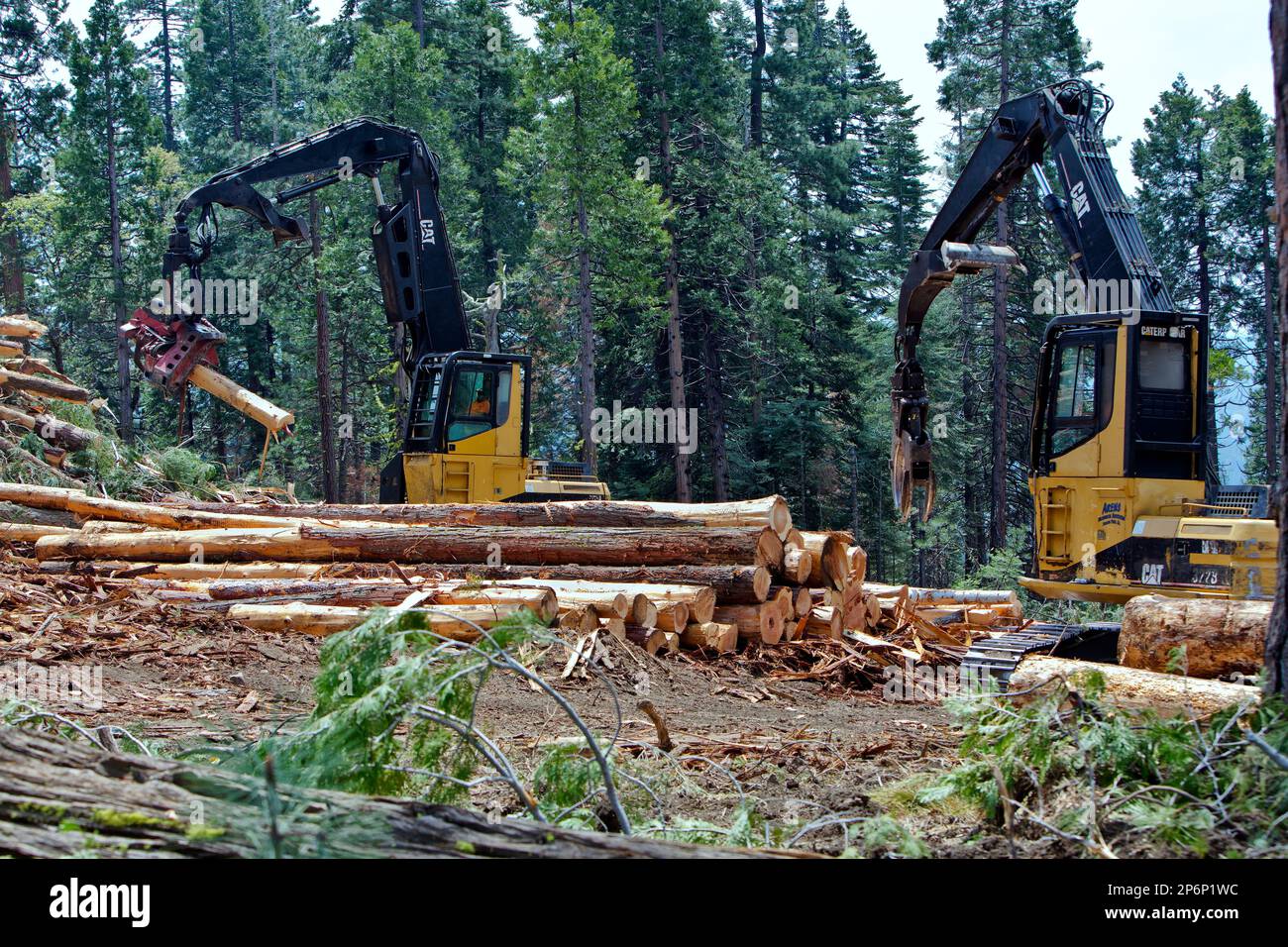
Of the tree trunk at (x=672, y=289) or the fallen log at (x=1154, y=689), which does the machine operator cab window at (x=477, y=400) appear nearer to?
the fallen log at (x=1154, y=689)

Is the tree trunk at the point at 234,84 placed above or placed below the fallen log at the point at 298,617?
above

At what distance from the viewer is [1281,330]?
416 cm

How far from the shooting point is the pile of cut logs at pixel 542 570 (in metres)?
10.0

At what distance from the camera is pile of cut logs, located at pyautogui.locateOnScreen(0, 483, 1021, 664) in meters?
10.0

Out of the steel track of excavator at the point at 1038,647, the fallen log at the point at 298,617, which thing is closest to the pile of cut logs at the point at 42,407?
the fallen log at the point at 298,617

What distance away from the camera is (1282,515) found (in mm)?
4066

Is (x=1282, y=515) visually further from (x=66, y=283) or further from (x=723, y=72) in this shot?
(x=66, y=283)

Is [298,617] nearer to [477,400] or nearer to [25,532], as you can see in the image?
[25,532]

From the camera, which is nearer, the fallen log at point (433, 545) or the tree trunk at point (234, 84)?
the fallen log at point (433, 545)

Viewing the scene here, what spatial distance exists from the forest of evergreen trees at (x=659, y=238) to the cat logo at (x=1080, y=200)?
39.5 ft

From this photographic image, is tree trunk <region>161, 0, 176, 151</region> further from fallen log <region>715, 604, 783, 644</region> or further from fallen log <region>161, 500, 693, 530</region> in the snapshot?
fallen log <region>715, 604, 783, 644</region>

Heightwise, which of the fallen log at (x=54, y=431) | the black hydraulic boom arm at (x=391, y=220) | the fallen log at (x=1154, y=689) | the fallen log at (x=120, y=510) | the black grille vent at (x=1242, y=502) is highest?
the black hydraulic boom arm at (x=391, y=220)
